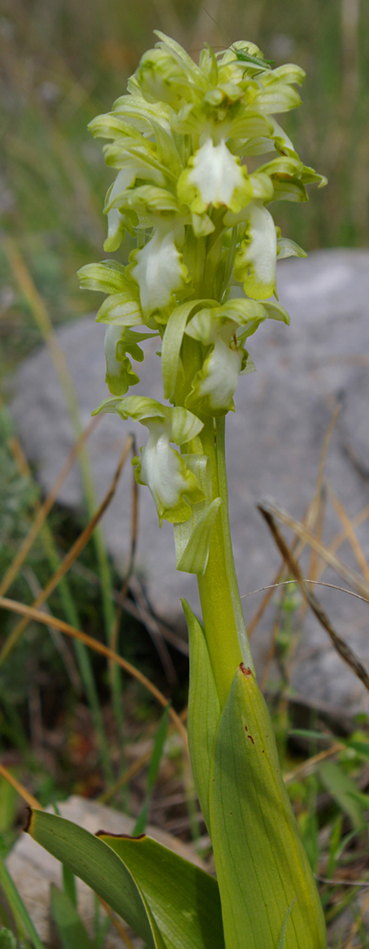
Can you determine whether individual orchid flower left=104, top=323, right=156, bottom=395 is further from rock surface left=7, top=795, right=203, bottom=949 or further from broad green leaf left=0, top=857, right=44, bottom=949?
rock surface left=7, top=795, right=203, bottom=949

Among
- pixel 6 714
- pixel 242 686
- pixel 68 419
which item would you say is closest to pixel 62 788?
pixel 6 714

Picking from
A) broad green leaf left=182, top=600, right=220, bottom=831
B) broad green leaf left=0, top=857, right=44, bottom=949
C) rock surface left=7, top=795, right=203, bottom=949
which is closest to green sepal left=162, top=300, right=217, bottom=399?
broad green leaf left=182, top=600, right=220, bottom=831

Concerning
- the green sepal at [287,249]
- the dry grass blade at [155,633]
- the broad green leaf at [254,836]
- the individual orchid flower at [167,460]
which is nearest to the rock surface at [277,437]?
the dry grass blade at [155,633]

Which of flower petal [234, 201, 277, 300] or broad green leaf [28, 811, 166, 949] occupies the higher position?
flower petal [234, 201, 277, 300]

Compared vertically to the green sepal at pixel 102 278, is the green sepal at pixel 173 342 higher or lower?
lower

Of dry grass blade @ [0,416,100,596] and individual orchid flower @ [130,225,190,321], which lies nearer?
individual orchid flower @ [130,225,190,321]

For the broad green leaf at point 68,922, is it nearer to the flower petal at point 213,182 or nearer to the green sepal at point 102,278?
the green sepal at point 102,278

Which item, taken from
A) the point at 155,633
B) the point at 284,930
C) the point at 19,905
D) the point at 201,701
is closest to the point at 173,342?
the point at 201,701
